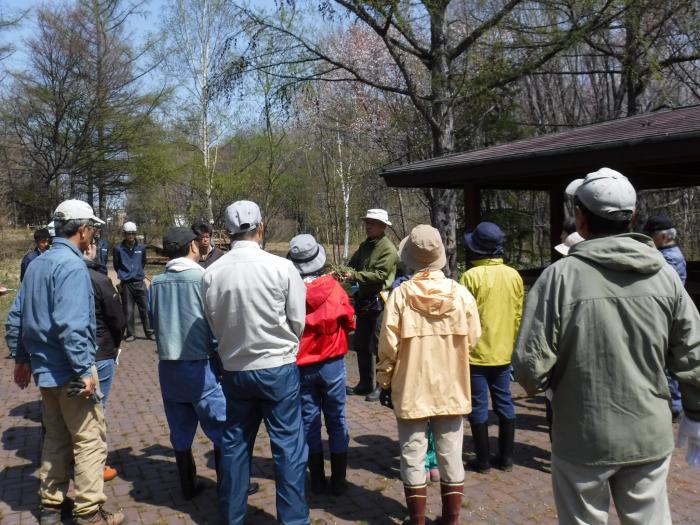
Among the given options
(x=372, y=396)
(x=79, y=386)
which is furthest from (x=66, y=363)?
(x=372, y=396)

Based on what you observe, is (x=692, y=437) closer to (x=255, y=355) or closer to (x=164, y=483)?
(x=255, y=355)

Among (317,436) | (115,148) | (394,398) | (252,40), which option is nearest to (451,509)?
(394,398)

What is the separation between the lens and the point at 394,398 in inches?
144

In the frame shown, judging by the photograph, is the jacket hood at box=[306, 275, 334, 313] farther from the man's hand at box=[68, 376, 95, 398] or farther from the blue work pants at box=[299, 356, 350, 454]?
the man's hand at box=[68, 376, 95, 398]

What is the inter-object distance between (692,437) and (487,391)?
6.86 ft

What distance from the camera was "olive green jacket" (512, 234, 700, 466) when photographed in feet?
7.51

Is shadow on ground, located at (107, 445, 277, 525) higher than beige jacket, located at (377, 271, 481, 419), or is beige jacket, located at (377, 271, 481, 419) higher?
beige jacket, located at (377, 271, 481, 419)

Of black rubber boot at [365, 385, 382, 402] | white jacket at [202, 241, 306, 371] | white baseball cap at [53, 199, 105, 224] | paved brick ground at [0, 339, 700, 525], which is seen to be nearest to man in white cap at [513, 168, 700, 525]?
white jacket at [202, 241, 306, 371]

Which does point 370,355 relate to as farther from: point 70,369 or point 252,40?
point 252,40

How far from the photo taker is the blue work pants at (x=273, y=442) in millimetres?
3531

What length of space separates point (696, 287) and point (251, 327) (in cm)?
730

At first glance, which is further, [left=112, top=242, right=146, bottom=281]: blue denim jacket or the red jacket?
→ [left=112, top=242, right=146, bottom=281]: blue denim jacket

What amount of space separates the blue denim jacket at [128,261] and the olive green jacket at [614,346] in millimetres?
9177

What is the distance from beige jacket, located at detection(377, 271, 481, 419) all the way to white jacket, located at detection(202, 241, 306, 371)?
0.58 m
